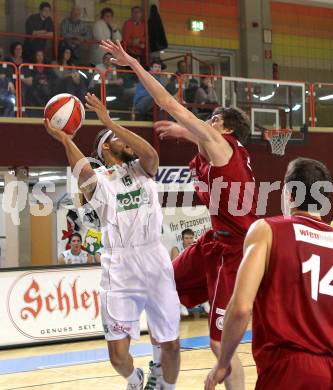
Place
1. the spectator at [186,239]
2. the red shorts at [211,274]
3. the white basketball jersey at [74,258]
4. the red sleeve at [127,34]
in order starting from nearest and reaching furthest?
the red shorts at [211,274], the white basketball jersey at [74,258], the spectator at [186,239], the red sleeve at [127,34]

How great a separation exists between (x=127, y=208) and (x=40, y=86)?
7855mm

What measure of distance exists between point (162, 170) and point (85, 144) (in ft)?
5.49

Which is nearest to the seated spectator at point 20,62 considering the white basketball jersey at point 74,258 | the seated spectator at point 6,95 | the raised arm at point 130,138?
the seated spectator at point 6,95

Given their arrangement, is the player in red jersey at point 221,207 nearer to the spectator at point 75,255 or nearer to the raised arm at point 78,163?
the raised arm at point 78,163

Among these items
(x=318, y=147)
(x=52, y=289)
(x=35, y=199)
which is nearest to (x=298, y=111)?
(x=318, y=147)

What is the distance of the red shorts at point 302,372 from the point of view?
373 cm

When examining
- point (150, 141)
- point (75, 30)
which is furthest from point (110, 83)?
point (75, 30)

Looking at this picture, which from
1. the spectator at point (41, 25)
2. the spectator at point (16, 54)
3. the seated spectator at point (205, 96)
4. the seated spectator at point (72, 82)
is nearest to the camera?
the seated spectator at point (72, 82)

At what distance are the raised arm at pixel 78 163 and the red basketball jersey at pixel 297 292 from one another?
9.26ft

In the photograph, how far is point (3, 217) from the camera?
1504cm

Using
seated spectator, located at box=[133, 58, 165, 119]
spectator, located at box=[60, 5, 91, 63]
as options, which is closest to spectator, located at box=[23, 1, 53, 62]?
spectator, located at box=[60, 5, 91, 63]

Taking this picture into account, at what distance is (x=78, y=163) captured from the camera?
6.31 m

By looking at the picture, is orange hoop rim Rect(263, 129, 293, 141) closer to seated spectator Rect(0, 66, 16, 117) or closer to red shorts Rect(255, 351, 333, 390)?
seated spectator Rect(0, 66, 16, 117)

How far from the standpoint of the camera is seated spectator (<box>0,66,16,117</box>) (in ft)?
44.6
